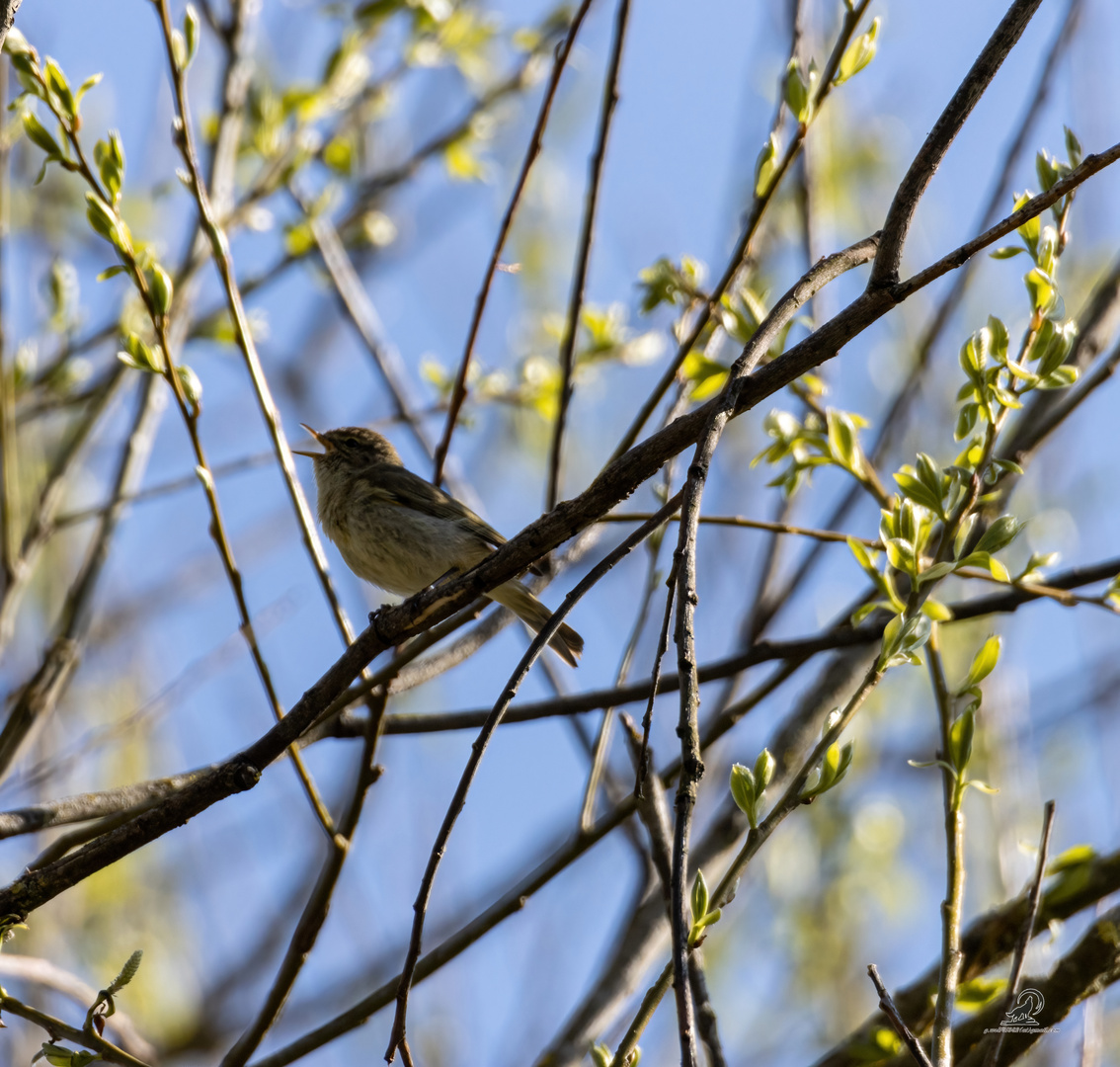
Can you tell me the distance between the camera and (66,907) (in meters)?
6.39

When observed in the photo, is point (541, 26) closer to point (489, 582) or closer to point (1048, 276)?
point (1048, 276)

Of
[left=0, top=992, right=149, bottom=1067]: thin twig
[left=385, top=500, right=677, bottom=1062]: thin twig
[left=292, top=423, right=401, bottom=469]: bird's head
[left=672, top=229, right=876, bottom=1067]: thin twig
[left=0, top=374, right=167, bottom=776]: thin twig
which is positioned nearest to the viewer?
[left=672, top=229, right=876, bottom=1067]: thin twig

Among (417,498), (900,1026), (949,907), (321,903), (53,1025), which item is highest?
(417,498)


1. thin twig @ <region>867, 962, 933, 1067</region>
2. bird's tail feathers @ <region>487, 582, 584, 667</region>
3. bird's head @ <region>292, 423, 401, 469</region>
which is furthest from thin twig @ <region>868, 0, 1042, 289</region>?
bird's head @ <region>292, 423, 401, 469</region>

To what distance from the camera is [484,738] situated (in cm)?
199

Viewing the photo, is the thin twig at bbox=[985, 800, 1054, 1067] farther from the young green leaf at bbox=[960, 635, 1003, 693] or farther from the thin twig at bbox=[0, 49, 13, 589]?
the thin twig at bbox=[0, 49, 13, 589]

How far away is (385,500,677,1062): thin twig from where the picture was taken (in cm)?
196

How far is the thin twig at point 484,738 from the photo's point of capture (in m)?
1.96

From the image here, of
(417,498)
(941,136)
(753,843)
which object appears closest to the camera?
(753,843)

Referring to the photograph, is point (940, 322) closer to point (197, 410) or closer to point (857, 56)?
point (857, 56)

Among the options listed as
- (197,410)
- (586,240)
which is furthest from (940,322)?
(197,410)

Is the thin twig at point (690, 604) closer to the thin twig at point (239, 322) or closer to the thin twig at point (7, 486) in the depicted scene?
the thin twig at point (239, 322)

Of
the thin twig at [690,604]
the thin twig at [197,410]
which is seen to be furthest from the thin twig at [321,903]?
the thin twig at [690,604]

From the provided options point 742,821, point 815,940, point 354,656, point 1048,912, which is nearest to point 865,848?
point 815,940
